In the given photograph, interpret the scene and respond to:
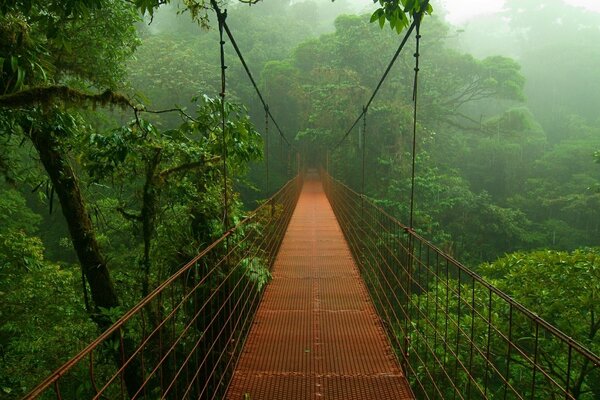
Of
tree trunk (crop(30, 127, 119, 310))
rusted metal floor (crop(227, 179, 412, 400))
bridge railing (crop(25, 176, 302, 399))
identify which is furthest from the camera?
tree trunk (crop(30, 127, 119, 310))

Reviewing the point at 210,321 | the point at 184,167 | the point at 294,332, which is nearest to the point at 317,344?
the point at 294,332

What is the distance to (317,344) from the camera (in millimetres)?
1971

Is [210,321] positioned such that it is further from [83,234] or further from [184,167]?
[83,234]

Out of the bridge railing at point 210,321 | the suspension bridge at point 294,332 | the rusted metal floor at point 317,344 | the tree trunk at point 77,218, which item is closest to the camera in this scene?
the suspension bridge at point 294,332

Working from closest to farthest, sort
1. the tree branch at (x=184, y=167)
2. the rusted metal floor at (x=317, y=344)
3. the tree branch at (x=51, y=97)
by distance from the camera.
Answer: the rusted metal floor at (x=317, y=344)
the tree branch at (x=51, y=97)
the tree branch at (x=184, y=167)

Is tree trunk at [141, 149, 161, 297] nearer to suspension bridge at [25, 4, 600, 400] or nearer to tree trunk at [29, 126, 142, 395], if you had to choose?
suspension bridge at [25, 4, 600, 400]

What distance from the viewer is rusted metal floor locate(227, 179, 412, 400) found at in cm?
159

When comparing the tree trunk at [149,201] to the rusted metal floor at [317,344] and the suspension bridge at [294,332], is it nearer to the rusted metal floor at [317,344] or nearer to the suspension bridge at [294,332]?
the suspension bridge at [294,332]

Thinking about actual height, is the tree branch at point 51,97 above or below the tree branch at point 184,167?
above

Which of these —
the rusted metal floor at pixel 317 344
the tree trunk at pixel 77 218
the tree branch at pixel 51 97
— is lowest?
the rusted metal floor at pixel 317 344

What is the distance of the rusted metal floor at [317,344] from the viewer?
159cm

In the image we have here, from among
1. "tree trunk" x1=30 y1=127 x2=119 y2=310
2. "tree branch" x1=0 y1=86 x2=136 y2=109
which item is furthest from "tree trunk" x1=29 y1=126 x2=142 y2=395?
"tree branch" x1=0 y1=86 x2=136 y2=109

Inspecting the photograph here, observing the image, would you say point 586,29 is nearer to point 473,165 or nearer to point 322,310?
point 473,165

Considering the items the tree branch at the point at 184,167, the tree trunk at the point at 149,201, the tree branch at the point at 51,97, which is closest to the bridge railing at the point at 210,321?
the tree trunk at the point at 149,201
